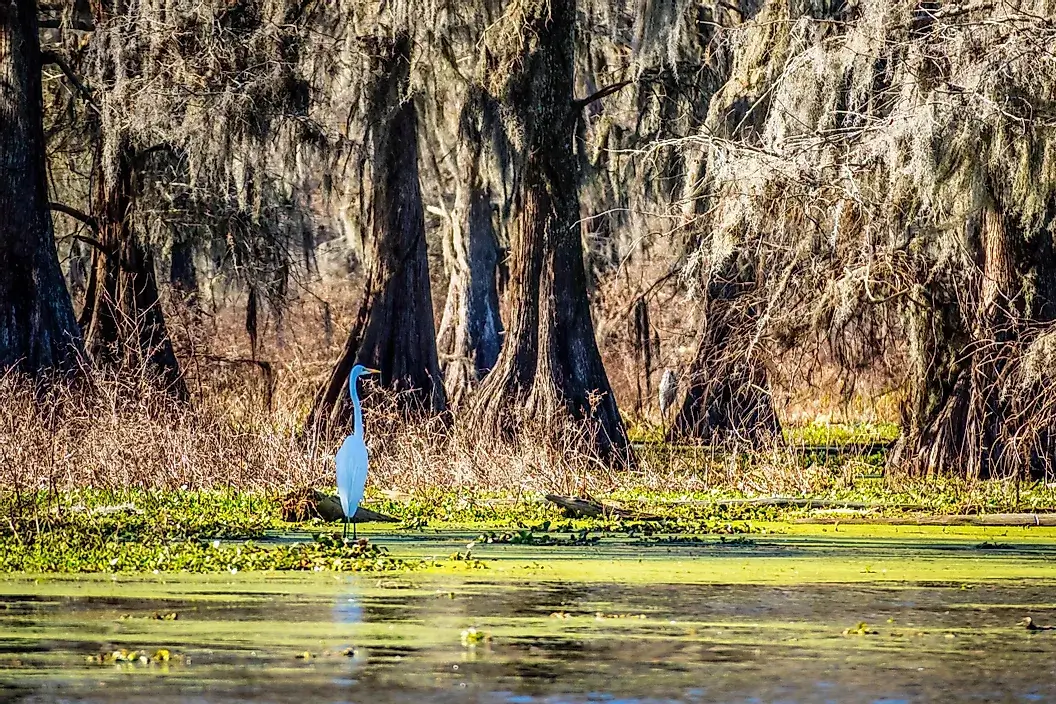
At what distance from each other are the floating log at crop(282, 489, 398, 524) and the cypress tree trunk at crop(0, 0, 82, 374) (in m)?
6.69

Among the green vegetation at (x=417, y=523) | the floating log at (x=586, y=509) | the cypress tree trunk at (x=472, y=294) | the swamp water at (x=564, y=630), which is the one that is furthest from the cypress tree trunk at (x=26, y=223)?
the cypress tree trunk at (x=472, y=294)

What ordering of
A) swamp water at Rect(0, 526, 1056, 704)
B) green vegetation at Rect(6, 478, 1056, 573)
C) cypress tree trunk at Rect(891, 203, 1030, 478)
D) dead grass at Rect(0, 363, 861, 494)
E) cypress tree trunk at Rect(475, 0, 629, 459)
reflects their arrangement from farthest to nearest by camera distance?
cypress tree trunk at Rect(475, 0, 629, 459) < cypress tree trunk at Rect(891, 203, 1030, 478) < dead grass at Rect(0, 363, 861, 494) < green vegetation at Rect(6, 478, 1056, 573) < swamp water at Rect(0, 526, 1056, 704)

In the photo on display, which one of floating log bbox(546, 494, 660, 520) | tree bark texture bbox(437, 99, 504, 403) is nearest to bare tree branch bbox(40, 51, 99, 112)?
tree bark texture bbox(437, 99, 504, 403)

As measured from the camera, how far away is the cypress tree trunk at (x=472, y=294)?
3353cm

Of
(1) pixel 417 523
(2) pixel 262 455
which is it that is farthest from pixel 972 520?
(2) pixel 262 455

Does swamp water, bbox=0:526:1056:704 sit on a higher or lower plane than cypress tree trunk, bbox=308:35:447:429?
lower

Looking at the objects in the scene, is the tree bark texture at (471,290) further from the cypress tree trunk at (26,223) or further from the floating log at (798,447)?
the cypress tree trunk at (26,223)

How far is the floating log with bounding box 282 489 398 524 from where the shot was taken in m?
14.7

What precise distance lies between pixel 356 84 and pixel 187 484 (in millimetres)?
7301

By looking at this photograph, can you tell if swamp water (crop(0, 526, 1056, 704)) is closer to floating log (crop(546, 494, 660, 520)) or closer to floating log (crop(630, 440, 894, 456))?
floating log (crop(546, 494, 660, 520))

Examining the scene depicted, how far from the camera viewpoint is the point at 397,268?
74.0 ft

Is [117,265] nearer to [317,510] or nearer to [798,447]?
[798,447]

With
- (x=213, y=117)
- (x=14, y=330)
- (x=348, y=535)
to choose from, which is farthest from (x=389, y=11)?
(x=348, y=535)

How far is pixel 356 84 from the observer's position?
74.1ft
